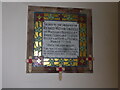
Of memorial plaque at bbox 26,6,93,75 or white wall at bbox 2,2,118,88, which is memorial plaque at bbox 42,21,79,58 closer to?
memorial plaque at bbox 26,6,93,75

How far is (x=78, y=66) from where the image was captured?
1.89 metres

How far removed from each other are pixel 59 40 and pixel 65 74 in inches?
15.6

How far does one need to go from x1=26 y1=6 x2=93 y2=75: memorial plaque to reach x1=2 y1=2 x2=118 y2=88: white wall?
59 millimetres

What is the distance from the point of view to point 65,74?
186cm

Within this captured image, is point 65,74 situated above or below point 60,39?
below

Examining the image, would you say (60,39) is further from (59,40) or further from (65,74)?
(65,74)

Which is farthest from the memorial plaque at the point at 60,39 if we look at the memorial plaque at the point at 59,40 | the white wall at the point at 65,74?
the white wall at the point at 65,74

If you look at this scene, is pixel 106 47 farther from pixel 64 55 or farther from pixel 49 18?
pixel 49 18

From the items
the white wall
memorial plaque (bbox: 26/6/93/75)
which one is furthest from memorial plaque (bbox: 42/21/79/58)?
the white wall

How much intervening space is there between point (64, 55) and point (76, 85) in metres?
0.37

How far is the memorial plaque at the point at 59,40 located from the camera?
184cm

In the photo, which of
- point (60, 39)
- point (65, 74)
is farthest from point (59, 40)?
point (65, 74)

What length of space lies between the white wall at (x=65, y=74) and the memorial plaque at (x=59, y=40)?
6 cm

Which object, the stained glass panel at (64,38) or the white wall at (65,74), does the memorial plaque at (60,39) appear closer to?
the stained glass panel at (64,38)
